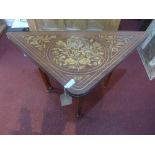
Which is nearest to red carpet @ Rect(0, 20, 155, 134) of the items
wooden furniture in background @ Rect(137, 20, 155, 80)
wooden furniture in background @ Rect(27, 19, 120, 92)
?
Result: wooden furniture in background @ Rect(137, 20, 155, 80)

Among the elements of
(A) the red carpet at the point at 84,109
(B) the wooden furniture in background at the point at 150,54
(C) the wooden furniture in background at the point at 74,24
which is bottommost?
(A) the red carpet at the point at 84,109

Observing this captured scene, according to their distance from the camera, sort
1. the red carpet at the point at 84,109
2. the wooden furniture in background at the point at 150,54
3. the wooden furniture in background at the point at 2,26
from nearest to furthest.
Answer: the red carpet at the point at 84,109 → the wooden furniture in background at the point at 150,54 → the wooden furniture in background at the point at 2,26

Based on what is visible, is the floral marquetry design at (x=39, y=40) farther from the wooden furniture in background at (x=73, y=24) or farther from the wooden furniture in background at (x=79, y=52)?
the wooden furniture in background at (x=73, y=24)

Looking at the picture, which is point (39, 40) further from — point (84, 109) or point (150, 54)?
point (150, 54)

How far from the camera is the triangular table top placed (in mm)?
860

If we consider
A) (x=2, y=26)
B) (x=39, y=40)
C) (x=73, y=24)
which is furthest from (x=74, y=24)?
(x=2, y=26)

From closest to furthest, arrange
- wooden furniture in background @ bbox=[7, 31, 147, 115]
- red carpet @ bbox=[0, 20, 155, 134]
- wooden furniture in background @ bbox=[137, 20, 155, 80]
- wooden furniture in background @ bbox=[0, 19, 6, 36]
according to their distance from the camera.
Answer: wooden furniture in background @ bbox=[7, 31, 147, 115] < red carpet @ bbox=[0, 20, 155, 134] < wooden furniture in background @ bbox=[137, 20, 155, 80] < wooden furniture in background @ bbox=[0, 19, 6, 36]

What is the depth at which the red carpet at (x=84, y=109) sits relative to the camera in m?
1.26

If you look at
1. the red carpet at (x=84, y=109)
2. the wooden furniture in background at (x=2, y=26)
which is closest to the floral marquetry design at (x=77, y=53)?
the red carpet at (x=84, y=109)

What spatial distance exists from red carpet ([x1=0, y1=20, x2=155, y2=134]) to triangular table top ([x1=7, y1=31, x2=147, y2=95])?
55 cm

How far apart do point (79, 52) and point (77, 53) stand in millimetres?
16

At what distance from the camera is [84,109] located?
1360 millimetres

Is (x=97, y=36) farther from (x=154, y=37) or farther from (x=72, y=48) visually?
(x=154, y=37)

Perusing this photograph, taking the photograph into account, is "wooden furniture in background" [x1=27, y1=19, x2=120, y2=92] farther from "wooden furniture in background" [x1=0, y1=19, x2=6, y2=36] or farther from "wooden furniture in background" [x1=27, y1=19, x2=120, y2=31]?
"wooden furniture in background" [x1=0, y1=19, x2=6, y2=36]
